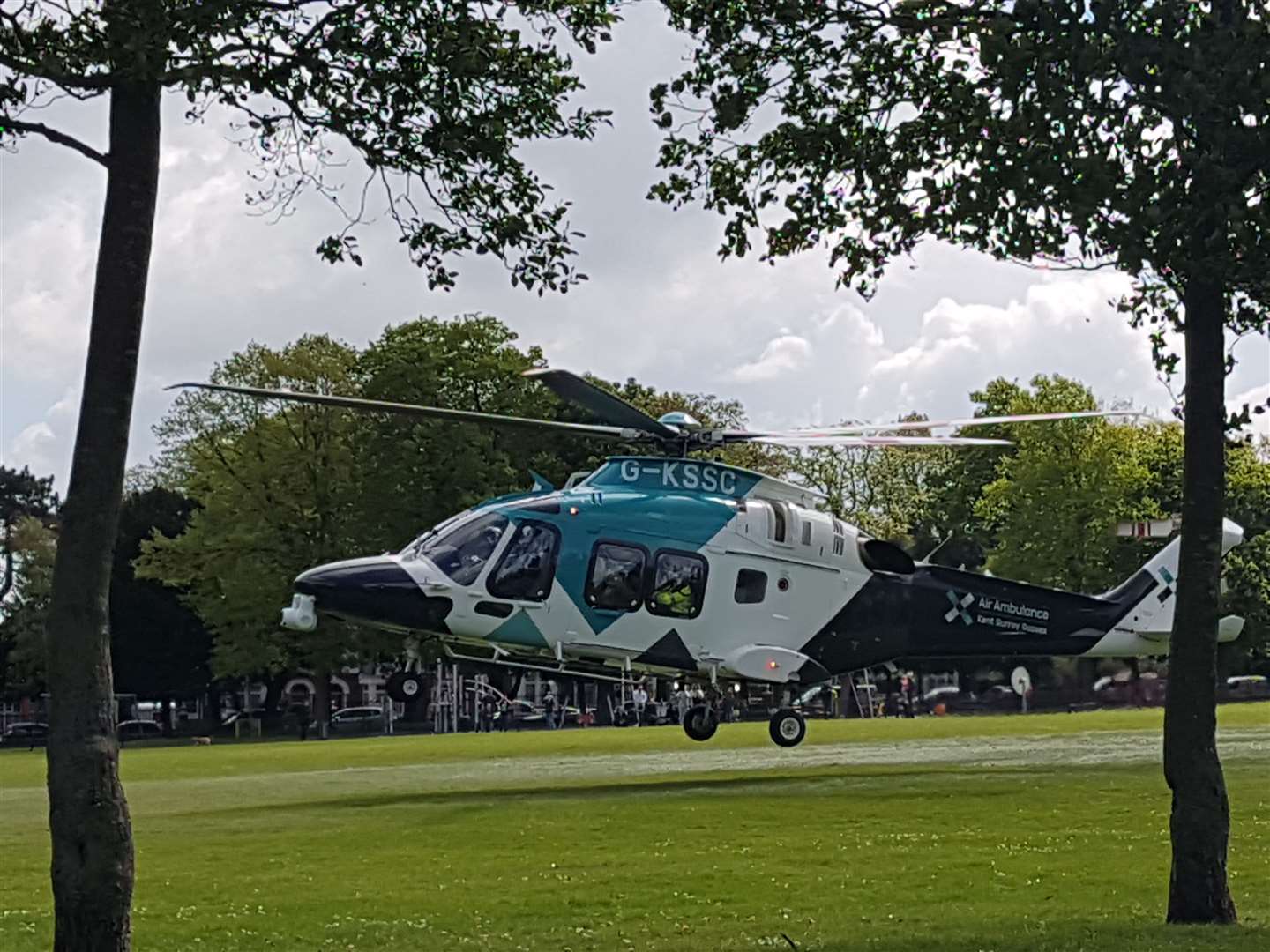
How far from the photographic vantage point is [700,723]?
33406 millimetres

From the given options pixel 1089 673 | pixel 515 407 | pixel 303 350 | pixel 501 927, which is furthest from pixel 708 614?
pixel 1089 673

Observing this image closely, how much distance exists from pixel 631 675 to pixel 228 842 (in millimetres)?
10565

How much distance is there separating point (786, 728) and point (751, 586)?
2.87 m

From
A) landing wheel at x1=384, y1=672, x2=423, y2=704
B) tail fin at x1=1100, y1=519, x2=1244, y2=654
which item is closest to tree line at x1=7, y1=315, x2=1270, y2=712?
landing wheel at x1=384, y1=672, x2=423, y2=704

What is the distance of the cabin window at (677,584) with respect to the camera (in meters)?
29.8

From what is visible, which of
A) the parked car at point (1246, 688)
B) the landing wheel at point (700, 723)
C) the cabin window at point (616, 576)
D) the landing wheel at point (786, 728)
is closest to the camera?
the cabin window at point (616, 576)

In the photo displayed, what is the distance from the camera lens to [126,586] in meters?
82.5

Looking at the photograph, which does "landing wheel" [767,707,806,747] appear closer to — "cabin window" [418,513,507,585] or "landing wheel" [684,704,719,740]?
"landing wheel" [684,704,719,740]

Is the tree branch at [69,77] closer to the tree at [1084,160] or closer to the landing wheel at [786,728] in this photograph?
the tree at [1084,160]

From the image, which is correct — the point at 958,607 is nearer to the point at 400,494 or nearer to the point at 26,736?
the point at 400,494

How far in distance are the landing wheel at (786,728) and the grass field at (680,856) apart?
2.00 ft

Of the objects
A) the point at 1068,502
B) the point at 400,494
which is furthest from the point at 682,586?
the point at 1068,502

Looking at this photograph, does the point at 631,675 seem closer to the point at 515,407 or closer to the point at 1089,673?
the point at 515,407

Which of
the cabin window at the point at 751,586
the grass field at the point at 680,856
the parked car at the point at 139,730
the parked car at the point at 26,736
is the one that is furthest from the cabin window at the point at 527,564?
the parked car at the point at 139,730
